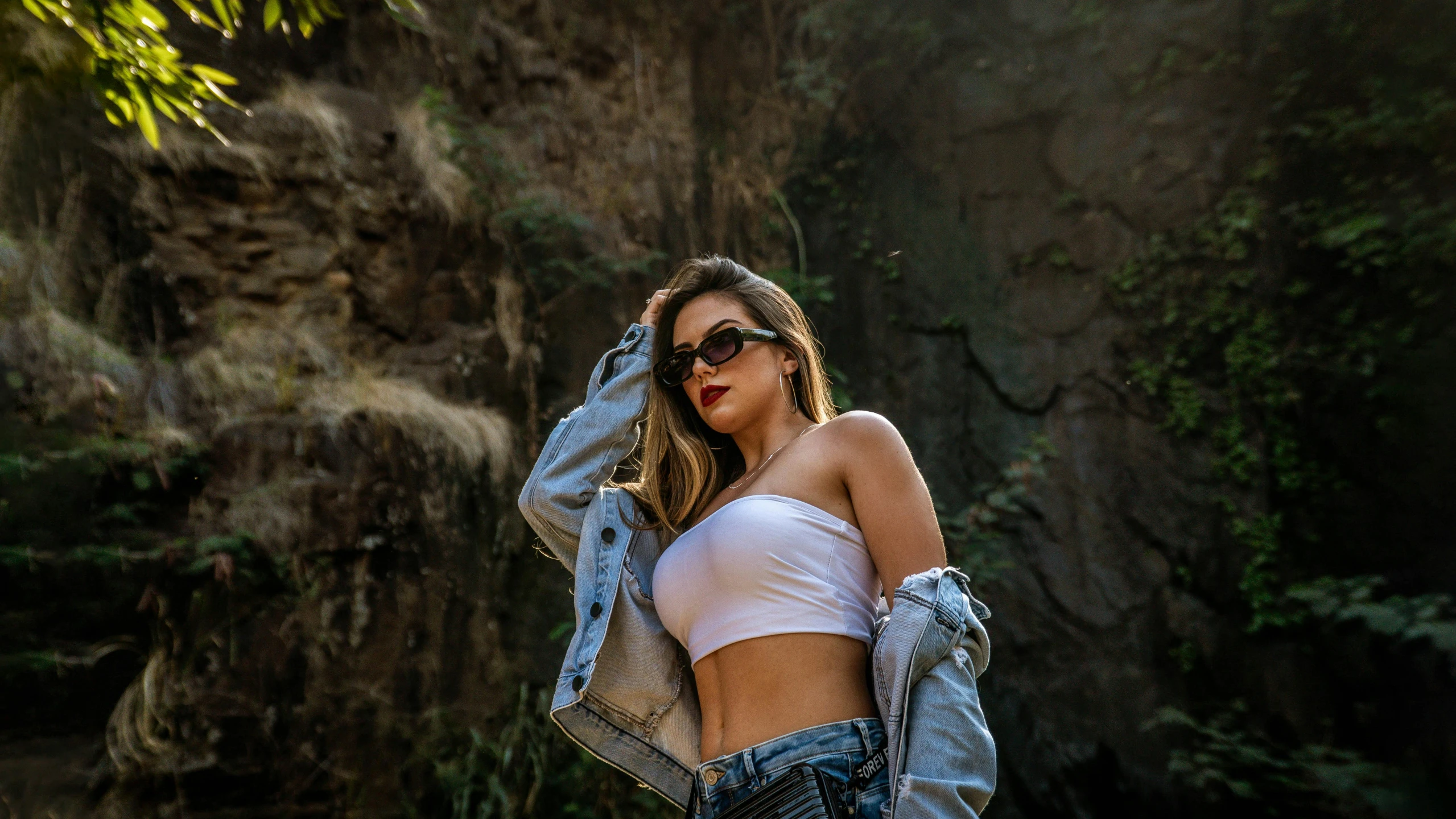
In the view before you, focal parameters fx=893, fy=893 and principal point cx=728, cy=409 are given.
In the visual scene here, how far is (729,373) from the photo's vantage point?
2.15 metres

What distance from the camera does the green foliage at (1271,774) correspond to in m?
3.90

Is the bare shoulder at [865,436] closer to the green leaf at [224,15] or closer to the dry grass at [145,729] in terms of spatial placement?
the green leaf at [224,15]

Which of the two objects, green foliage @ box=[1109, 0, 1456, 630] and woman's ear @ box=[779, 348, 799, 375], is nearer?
woman's ear @ box=[779, 348, 799, 375]

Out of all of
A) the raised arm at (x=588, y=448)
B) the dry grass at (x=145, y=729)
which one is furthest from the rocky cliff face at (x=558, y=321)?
the raised arm at (x=588, y=448)

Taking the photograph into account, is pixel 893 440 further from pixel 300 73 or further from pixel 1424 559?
pixel 300 73

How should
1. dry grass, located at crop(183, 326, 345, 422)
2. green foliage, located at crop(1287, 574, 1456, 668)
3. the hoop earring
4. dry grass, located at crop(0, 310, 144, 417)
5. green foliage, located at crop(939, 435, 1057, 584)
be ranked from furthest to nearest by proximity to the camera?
green foliage, located at crop(939, 435, 1057, 584) → dry grass, located at crop(183, 326, 345, 422) → dry grass, located at crop(0, 310, 144, 417) → green foliage, located at crop(1287, 574, 1456, 668) → the hoop earring

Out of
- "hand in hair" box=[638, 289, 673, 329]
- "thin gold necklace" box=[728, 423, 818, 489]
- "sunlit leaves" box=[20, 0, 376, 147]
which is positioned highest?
"sunlit leaves" box=[20, 0, 376, 147]

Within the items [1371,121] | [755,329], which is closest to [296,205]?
[755,329]

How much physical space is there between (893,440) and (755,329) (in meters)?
0.46

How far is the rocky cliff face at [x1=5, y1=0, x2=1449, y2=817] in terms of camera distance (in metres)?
4.40

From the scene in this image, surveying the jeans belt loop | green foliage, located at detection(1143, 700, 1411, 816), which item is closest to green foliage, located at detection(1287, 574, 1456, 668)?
green foliage, located at detection(1143, 700, 1411, 816)

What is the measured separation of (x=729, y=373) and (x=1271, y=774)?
154 inches

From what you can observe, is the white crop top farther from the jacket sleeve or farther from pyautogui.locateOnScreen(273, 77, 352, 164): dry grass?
pyautogui.locateOnScreen(273, 77, 352, 164): dry grass

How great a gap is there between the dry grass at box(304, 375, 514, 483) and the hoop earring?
3149mm
